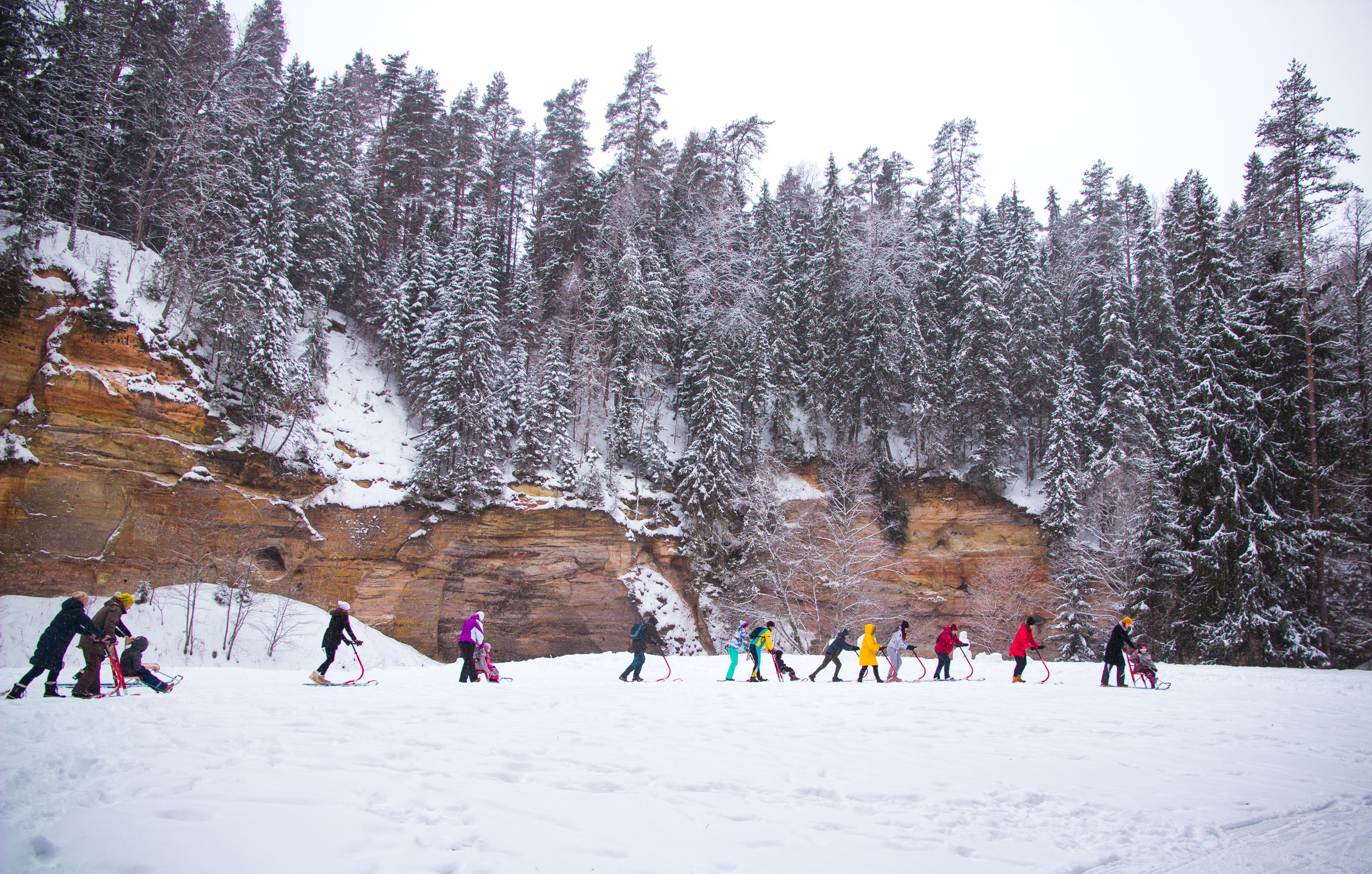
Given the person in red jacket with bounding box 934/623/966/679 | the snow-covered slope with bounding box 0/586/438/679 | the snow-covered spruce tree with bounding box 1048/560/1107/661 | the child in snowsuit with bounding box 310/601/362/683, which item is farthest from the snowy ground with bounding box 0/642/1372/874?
the snow-covered spruce tree with bounding box 1048/560/1107/661

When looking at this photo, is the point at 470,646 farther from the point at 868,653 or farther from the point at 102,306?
the point at 102,306

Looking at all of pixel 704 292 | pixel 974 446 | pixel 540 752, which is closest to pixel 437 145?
pixel 704 292

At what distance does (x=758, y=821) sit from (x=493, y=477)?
1001 inches

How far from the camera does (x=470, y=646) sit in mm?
13289

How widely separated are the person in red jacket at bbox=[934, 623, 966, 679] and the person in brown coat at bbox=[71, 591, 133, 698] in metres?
16.1

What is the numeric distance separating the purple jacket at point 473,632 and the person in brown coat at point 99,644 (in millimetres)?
5444

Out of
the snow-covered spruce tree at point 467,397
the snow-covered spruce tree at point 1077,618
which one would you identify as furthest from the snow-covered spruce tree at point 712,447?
the snow-covered spruce tree at point 1077,618

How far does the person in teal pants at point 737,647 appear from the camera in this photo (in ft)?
48.3

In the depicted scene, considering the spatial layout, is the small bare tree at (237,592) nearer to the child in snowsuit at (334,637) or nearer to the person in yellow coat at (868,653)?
the child in snowsuit at (334,637)

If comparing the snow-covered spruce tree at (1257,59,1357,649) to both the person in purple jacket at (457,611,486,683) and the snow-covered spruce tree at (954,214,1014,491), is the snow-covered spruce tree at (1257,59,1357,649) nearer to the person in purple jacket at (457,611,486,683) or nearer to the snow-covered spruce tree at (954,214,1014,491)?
the snow-covered spruce tree at (954,214,1014,491)

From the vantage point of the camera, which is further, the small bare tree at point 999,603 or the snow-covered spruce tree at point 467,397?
the small bare tree at point 999,603

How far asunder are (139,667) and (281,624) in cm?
1375

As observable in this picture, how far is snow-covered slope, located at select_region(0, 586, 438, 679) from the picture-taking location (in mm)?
19266

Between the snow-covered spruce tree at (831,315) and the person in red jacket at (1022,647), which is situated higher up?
the snow-covered spruce tree at (831,315)
